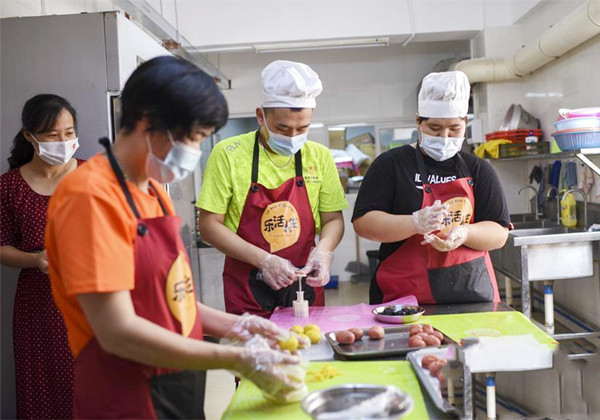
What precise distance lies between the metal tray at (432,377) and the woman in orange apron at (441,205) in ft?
2.32

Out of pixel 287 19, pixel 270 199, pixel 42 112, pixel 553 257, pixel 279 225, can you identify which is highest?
pixel 287 19

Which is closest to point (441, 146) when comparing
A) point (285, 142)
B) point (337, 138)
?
point (285, 142)

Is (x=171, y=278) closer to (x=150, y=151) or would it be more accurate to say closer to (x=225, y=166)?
(x=150, y=151)

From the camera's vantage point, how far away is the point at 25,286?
2.58 metres

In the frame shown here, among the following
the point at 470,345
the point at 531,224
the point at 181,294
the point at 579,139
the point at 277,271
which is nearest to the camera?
the point at 181,294

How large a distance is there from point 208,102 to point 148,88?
13cm

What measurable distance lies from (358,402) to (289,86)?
4.31 feet

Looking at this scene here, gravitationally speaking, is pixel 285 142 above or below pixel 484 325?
above

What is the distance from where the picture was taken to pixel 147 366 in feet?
4.26

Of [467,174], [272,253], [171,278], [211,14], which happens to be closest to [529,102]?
[211,14]

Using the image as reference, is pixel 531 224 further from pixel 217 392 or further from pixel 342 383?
pixel 342 383

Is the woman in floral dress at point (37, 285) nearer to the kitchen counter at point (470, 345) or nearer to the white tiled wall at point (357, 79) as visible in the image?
the kitchen counter at point (470, 345)

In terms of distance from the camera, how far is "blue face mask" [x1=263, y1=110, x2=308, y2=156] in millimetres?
A: 2332

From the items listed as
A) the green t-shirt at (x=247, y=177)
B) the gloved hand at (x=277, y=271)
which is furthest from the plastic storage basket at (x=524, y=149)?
the gloved hand at (x=277, y=271)
